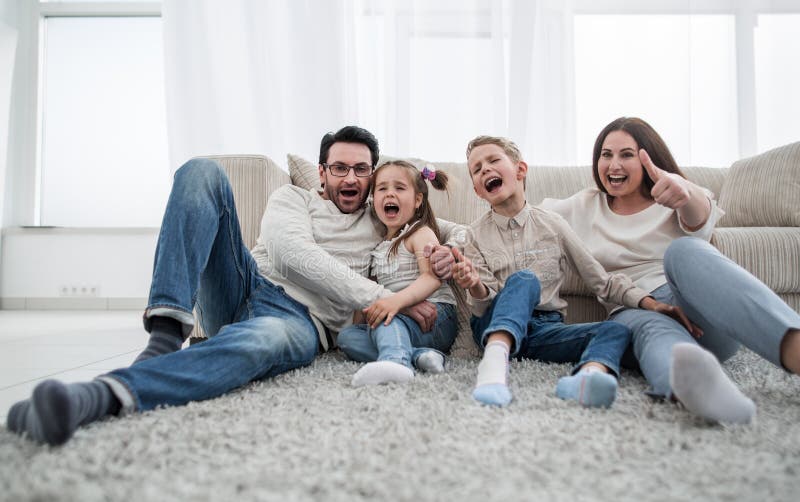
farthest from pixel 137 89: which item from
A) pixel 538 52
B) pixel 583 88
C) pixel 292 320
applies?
pixel 292 320

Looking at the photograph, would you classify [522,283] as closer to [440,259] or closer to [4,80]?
[440,259]

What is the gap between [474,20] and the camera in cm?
285

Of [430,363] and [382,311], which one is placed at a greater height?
[382,311]

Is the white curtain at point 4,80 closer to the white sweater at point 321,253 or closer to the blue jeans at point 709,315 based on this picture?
the white sweater at point 321,253

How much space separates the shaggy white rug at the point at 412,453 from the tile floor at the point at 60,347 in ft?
1.50

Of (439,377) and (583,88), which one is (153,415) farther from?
(583,88)

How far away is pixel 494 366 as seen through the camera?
37.6 inches

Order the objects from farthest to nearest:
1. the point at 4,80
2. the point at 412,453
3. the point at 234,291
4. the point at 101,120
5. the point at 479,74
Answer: the point at 101,120, the point at 4,80, the point at 479,74, the point at 234,291, the point at 412,453

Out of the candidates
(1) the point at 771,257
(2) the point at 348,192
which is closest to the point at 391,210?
(2) the point at 348,192

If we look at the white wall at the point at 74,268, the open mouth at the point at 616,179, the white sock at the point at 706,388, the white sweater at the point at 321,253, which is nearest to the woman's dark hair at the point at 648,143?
the open mouth at the point at 616,179

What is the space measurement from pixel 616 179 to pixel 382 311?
0.66 m

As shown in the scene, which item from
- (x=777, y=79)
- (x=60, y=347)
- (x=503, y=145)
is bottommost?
(x=60, y=347)

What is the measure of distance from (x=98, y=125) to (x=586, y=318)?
11.6 feet

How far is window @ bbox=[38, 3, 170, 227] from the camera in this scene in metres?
3.65
